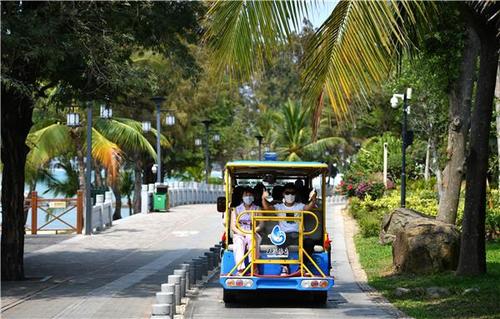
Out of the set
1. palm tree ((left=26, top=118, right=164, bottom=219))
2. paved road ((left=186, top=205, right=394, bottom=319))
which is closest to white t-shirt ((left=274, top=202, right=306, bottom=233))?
paved road ((left=186, top=205, right=394, bottom=319))

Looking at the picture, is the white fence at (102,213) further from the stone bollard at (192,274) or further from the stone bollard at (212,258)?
the stone bollard at (192,274)

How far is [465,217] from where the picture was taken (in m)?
15.2

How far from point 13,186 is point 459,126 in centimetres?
1022

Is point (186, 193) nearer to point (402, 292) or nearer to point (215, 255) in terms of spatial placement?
point (215, 255)

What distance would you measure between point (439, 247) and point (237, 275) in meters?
5.13

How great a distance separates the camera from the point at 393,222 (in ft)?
77.7

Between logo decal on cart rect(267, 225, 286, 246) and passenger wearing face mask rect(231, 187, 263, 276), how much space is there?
227 millimetres

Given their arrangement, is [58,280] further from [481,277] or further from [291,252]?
[481,277]

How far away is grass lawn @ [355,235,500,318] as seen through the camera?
1278cm

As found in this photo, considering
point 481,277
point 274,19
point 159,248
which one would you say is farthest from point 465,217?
point 159,248

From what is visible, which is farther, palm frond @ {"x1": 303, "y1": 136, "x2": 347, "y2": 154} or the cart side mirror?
palm frond @ {"x1": 303, "y1": 136, "x2": 347, "y2": 154}

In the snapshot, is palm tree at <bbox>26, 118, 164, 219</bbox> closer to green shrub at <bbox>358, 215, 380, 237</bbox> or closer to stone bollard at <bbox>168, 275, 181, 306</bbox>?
green shrub at <bbox>358, 215, 380, 237</bbox>

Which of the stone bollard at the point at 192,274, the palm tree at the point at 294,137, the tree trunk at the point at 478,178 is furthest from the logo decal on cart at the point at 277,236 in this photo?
the palm tree at the point at 294,137

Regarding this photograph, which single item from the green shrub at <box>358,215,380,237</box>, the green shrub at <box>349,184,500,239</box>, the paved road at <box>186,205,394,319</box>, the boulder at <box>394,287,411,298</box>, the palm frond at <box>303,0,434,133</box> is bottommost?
the paved road at <box>186,205,394,319</box>
